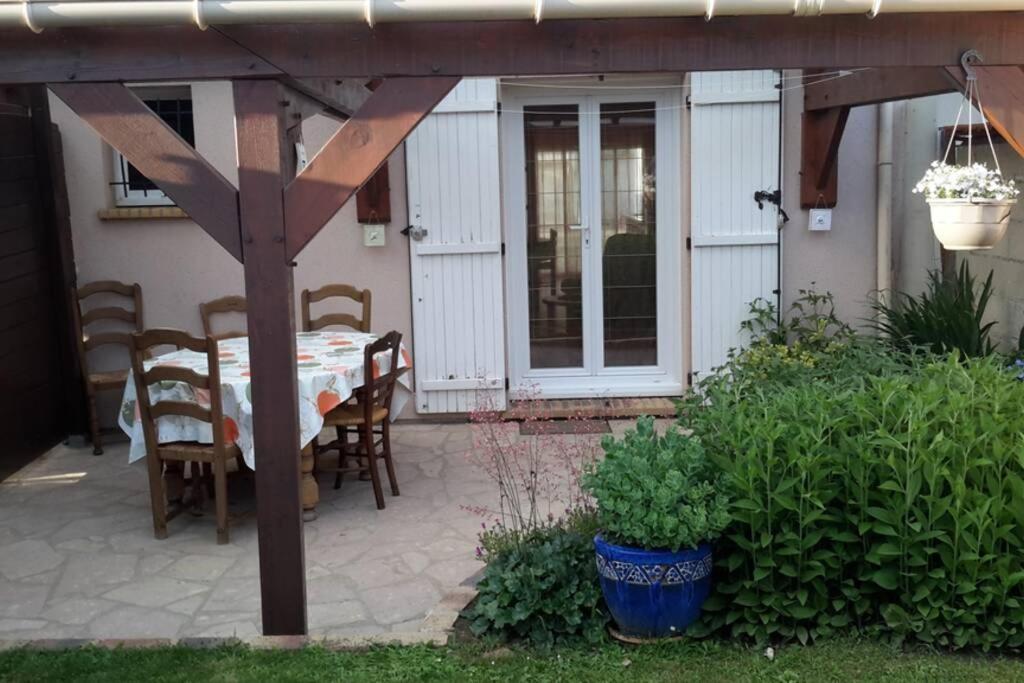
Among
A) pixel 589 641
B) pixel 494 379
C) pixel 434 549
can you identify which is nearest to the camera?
pixel 589 641

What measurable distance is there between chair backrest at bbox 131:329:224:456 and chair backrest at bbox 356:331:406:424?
0.76 metres

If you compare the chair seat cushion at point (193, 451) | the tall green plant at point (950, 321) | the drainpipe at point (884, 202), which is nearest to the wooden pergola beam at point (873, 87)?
the drainpipe at point (884, 202)

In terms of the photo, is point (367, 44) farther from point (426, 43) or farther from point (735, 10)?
Answer: point (735, 10)

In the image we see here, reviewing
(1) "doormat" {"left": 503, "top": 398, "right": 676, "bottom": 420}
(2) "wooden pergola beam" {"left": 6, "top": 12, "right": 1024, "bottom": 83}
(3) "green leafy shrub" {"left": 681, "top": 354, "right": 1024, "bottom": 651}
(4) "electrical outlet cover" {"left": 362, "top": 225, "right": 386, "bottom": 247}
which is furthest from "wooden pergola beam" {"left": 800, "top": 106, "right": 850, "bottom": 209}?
(3) "green leafy shrub" {"left": 681, "top": 354, "right": 1024, "bottom": 651}

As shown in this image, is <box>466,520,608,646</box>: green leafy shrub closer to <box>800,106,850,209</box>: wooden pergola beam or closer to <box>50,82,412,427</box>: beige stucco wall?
<box>50,82,412,427</box>: beige stucco wall

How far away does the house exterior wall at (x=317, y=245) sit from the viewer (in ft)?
22.9

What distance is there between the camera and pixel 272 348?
360 cm

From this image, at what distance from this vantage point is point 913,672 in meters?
3.40

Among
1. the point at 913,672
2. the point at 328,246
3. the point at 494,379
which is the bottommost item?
the point at 913,672

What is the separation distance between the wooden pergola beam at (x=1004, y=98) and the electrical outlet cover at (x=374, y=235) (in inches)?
167

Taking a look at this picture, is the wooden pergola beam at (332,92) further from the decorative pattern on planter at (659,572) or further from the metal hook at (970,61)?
the metal hook at (970,61)

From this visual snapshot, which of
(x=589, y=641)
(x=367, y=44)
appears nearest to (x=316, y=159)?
(x=367, y=44)

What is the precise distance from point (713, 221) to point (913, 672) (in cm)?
404

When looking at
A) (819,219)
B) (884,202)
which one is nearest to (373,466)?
A: (819,219)
